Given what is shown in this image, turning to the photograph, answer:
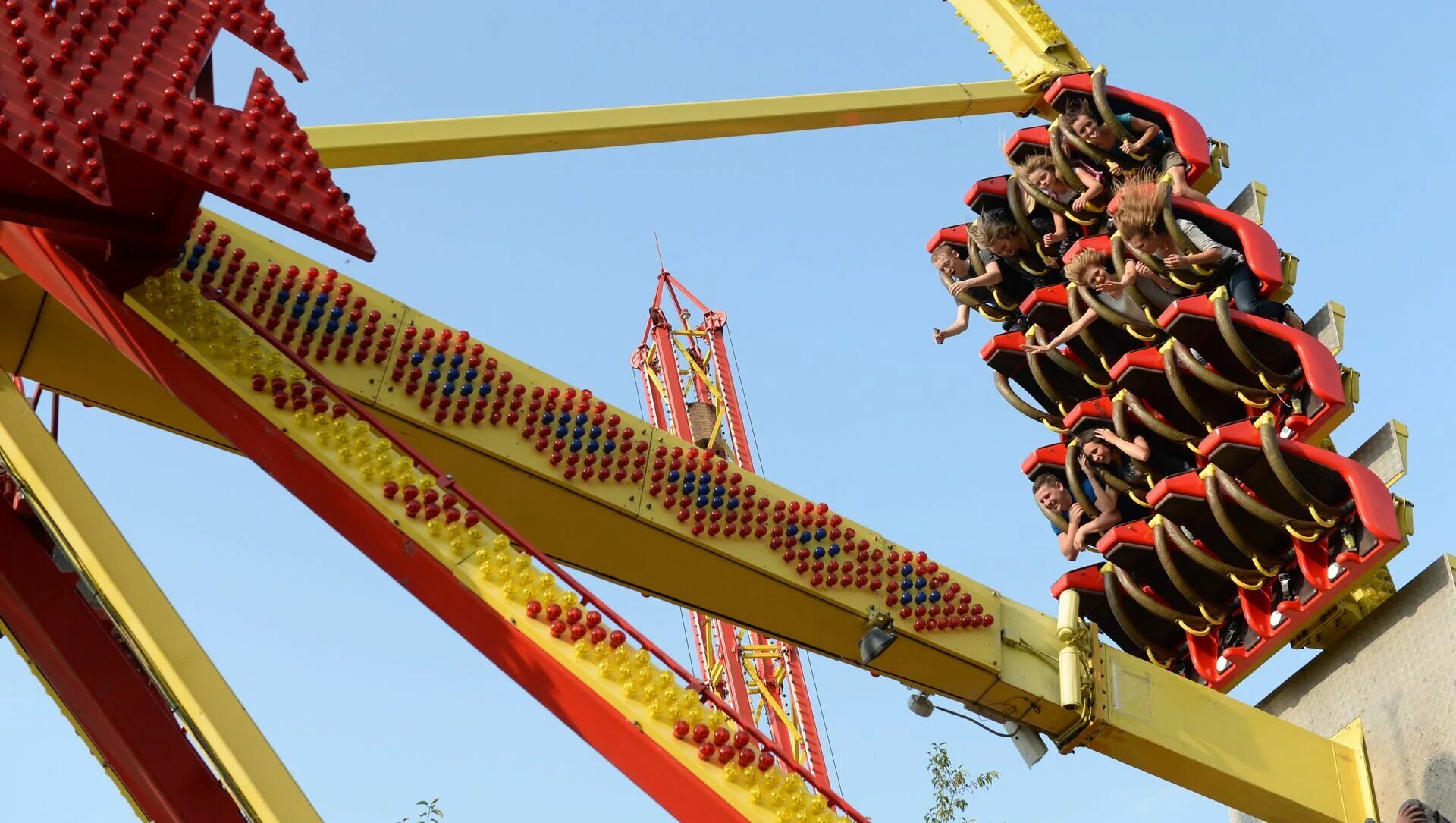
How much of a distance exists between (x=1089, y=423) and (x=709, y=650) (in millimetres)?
9668

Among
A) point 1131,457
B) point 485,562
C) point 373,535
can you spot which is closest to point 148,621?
point 373,535

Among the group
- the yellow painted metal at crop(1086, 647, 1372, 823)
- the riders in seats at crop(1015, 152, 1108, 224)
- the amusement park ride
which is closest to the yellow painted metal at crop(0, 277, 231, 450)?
the amusement park ride

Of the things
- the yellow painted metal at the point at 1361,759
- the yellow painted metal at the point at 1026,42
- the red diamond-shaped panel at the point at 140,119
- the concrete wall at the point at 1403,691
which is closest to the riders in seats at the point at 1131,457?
the concrete wall at the point at 1403,691

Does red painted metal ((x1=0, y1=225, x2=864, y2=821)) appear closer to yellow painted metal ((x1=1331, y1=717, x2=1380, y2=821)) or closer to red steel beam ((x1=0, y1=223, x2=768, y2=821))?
red steel beam ((x1=0, y1=223, x2=768, y2=821))

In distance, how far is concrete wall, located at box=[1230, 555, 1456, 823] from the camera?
32.7ft

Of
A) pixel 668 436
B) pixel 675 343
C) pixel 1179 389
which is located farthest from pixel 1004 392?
pixel 675 343

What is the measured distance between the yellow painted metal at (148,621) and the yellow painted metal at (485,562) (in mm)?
222

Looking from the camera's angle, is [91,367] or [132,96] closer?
[132,96]

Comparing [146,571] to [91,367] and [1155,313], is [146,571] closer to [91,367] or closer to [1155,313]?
[91,367]

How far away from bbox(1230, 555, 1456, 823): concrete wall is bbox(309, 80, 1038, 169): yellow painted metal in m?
4.16

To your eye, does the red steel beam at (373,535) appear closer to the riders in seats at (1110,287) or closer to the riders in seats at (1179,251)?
the riders in seats at (1179,251)

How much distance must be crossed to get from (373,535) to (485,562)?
0.48 metres

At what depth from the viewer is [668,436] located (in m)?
9.23

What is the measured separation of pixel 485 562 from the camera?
712 cm
